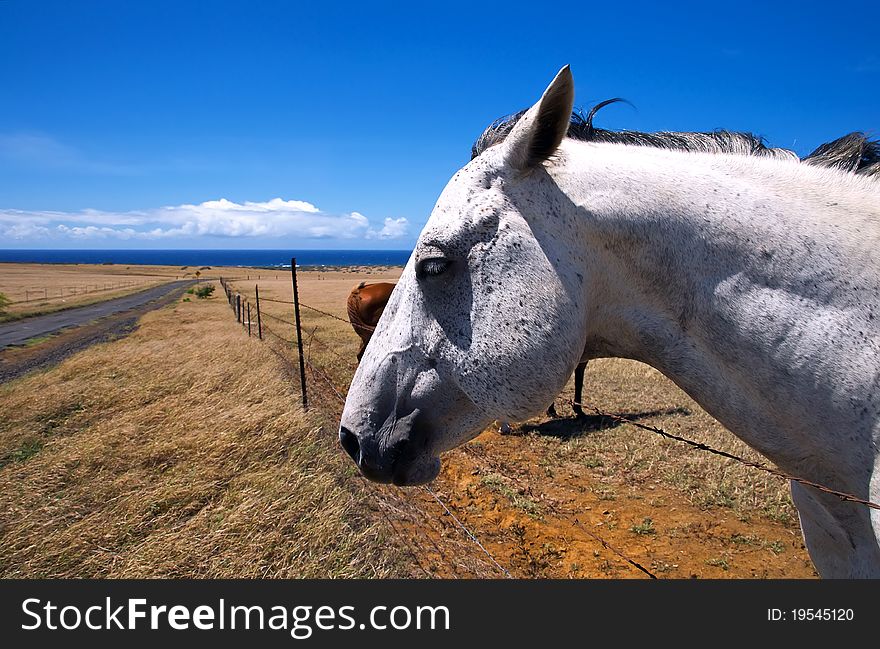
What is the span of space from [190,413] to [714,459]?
788cm

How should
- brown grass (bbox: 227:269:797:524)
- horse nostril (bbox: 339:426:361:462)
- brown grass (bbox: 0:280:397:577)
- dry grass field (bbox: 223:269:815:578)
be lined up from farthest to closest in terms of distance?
brown grass (bbox: 227:269:797:524)
dry grass field (bbox: 223:269:815:578)
brown grass (bbox: 0:280:397:577)
horse nostril (bbox: 339:426:361:462)

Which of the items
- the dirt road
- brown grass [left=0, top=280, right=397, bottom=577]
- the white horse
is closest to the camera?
the white horse

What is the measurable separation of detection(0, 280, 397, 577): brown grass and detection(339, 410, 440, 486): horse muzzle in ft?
8.41

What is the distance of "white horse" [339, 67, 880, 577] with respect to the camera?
138 cm

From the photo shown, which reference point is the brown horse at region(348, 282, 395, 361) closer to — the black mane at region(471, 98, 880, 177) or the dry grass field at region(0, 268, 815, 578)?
the dry grass field at region(0, 268, 815, 578)

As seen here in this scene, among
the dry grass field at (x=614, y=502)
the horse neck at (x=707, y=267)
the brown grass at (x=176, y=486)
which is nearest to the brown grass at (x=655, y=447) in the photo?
the dry grass field at (x=614, y=502)

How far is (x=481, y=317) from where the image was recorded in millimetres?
1565

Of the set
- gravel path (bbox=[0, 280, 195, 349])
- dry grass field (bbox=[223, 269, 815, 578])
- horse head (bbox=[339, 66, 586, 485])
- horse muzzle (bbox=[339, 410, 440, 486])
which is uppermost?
horse head (bbox=[339, 66, 586, 485])

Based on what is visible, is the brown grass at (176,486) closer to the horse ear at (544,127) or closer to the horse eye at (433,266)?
the horse eye at (433,266)

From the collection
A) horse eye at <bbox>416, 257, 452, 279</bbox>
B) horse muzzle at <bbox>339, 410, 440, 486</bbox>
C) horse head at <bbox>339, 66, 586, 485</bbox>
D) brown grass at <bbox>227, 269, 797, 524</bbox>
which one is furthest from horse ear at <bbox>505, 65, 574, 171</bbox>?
brown grass at <bbox>227, 269, 797, 524</bbox>

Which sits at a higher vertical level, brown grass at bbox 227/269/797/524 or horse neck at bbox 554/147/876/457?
horse neck at bbox 554/147/876/457

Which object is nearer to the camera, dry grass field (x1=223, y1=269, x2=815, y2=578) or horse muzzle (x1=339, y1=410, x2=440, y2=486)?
horse muzzle (x1=339, y1=410, x2=440, y2=486)

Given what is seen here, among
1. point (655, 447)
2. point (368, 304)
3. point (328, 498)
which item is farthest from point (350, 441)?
point (368, 304)
